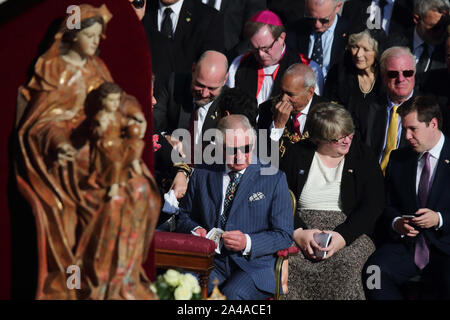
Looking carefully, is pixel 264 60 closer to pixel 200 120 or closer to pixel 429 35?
pixel 200 120

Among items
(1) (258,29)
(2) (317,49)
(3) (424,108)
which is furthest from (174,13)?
(3) (424,108)

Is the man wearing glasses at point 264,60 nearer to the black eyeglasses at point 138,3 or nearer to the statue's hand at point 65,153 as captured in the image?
the black eyeglasses at point 138,3

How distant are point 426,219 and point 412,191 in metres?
0.24

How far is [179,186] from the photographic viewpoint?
5.59m

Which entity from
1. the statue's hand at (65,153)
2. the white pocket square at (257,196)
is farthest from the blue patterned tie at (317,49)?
the statue's hand at (65,153)

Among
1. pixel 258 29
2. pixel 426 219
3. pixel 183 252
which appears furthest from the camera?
pixel 258 29

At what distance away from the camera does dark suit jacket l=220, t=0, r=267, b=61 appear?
24.5 feet

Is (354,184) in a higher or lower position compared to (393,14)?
lower

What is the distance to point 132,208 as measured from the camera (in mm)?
3379

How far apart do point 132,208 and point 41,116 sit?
490 millimetres

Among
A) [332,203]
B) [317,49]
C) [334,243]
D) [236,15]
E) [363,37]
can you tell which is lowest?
[334,243]

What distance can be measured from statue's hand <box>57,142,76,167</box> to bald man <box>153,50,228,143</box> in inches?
119

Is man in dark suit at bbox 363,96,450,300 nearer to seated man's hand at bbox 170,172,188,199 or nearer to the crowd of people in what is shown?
the crowd of people
